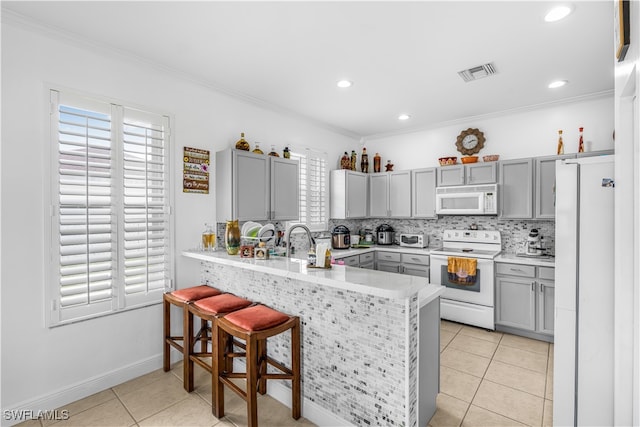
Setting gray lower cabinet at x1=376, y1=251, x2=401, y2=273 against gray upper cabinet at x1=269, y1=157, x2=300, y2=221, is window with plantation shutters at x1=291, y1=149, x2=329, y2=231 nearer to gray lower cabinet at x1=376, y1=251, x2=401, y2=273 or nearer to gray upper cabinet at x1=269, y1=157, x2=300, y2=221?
gray upper cabinet at x1=269, y1=157, x2=300, y2=221

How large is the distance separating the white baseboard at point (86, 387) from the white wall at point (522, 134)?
4394mm

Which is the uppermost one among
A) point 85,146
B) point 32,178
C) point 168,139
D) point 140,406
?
point 168,139

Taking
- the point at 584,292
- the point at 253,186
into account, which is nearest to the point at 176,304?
the point at 253,186

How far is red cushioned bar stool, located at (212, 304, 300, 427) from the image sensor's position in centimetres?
192

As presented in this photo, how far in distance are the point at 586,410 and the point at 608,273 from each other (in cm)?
86

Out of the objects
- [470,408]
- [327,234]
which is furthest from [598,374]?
[327,234]

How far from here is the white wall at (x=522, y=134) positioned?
362 cm

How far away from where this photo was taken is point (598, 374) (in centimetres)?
182

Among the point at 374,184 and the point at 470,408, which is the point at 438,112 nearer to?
the point at 374,184

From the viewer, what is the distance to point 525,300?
3566 mm

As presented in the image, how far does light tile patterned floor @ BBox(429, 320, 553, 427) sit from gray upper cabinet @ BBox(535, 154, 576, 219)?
152 cm

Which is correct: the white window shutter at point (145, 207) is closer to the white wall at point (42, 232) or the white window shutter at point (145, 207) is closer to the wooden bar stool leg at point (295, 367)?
the white wall at point (42, 232)

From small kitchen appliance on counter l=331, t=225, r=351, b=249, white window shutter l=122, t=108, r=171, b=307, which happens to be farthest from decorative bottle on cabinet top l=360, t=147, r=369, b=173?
white window shutter l=122, t=108, r=171, b=307

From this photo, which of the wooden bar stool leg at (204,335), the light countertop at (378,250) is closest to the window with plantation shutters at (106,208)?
the wooden bar stool leg at (204,335)
